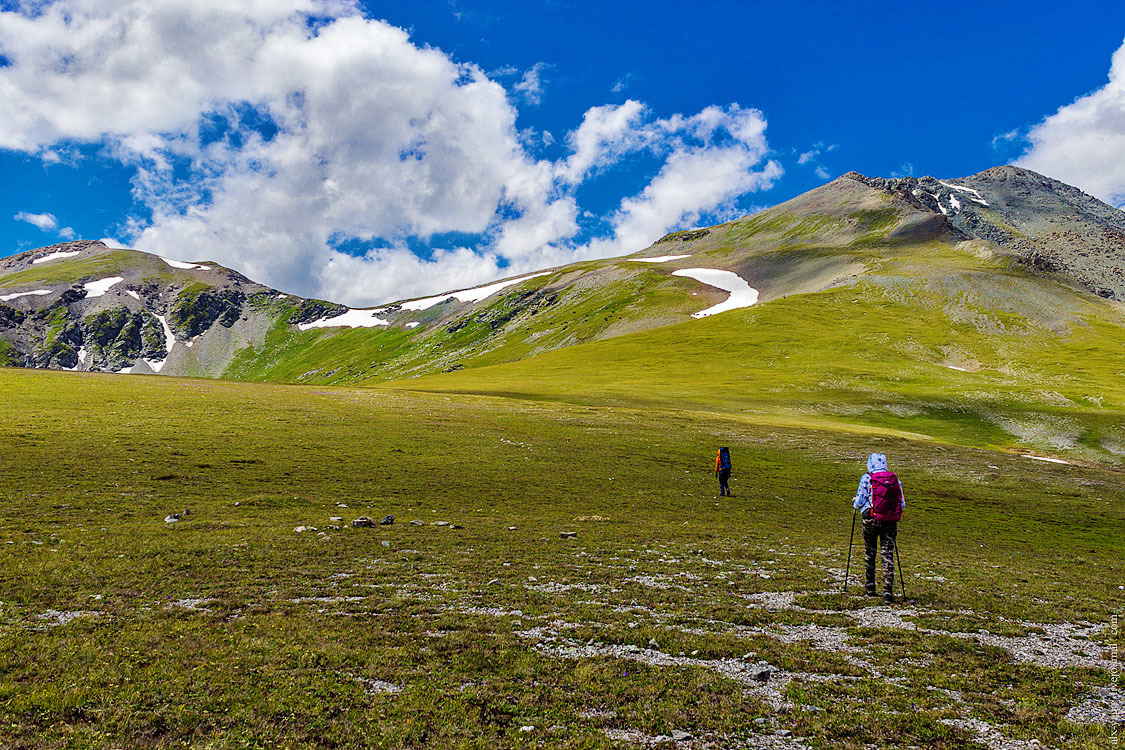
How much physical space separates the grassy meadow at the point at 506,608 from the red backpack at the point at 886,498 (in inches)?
103

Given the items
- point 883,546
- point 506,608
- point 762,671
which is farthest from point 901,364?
point 506,608

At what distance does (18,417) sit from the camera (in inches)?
1679

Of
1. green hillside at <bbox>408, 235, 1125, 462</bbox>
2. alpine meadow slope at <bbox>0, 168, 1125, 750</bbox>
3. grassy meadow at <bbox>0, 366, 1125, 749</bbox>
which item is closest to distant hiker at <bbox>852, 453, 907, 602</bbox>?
grassy meadow at <bbox>0, 366, 1125, 749</bbox>

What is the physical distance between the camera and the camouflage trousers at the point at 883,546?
17188 millimetres

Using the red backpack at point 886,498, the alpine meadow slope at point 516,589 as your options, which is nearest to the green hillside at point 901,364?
the alpine meadow slope at point 516,589

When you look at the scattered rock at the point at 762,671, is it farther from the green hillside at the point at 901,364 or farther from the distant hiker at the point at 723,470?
the green hillside at the point at 901,364

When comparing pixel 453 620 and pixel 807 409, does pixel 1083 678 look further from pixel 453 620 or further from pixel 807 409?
pixel 807 409

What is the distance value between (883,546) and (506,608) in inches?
468

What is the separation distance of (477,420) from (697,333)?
387 feet

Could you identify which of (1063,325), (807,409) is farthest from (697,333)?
(1063,325)

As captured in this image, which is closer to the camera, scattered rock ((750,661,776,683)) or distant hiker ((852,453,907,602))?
scattered rock ((750,661,776,683))

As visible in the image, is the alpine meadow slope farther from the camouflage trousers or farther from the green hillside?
the green hillside

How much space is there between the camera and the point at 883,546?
1775 cm

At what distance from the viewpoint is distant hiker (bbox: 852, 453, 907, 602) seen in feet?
56.7
